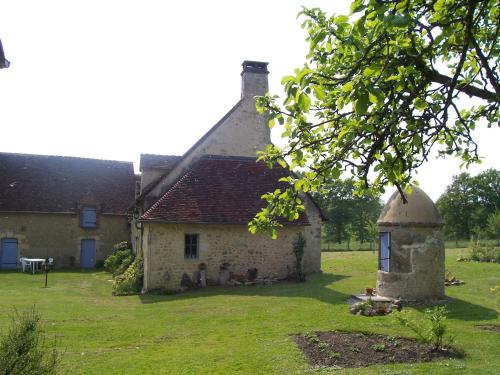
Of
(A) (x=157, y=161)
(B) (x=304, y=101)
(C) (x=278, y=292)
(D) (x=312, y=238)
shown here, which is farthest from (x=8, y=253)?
(B) (x=304, y=101)

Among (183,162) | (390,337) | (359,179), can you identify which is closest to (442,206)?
(183,162)

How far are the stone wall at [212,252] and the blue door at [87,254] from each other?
41.3ft

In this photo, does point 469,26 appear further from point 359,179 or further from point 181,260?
point 181,260

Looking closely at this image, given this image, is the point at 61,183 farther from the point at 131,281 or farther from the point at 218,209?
the point at 218,209

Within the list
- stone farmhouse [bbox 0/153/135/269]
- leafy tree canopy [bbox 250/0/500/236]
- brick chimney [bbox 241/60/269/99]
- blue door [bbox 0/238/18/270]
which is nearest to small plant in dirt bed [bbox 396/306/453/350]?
leafy tree canopy [bbox 250/0/500/236]

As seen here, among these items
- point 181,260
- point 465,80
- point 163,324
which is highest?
point 465,80

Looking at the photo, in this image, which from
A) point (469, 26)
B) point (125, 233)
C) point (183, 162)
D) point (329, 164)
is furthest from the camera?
point (125, 233)

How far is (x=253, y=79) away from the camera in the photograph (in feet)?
76.6

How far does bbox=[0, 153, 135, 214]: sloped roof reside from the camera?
30062 mm

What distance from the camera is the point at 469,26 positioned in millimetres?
4047

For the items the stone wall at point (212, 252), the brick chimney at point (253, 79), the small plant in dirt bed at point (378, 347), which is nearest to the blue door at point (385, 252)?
the small plant in dirt bed at point (378, 347)

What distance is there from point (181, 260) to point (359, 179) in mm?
14624

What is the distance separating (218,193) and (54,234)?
15.1 meters

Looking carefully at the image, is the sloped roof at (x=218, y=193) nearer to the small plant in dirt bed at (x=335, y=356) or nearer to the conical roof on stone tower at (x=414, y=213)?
the conical roof on stone tower at (x=414, y=213)
